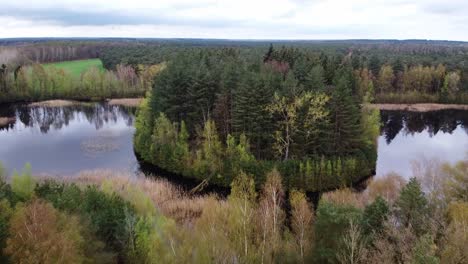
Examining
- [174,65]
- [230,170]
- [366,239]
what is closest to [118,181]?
[230,170]

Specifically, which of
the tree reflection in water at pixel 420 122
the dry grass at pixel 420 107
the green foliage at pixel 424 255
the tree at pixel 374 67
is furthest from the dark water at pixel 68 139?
the tree at pixel 374 67

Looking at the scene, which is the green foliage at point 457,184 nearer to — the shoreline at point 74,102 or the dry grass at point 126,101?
the shoreline at point 74,102

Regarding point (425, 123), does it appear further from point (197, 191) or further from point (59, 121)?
point (59, 121)

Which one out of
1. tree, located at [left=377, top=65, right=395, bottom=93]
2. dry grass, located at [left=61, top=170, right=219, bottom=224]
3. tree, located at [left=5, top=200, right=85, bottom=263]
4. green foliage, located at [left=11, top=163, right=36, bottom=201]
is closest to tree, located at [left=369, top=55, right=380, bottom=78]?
tree, located at [left=377, top=65, right=395, bottom=93]

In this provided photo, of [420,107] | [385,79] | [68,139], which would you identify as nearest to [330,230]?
[68,139]

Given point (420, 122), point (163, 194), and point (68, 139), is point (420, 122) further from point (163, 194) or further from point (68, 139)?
point (68, 139)

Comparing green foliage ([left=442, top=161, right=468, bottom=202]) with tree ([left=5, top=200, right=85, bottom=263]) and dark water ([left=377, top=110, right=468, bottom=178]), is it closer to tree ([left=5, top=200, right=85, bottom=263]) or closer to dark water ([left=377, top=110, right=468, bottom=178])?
dark water ([left=377, top=110, right=468, bottom=178])
